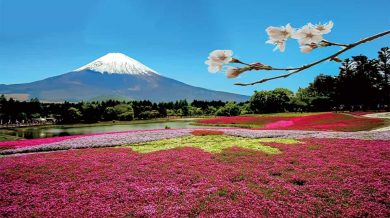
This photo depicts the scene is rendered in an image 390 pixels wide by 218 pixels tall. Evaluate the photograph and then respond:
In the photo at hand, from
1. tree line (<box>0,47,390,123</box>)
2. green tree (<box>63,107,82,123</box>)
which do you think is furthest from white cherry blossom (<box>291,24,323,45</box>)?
green tree (<box>63,107,82,123</box>)

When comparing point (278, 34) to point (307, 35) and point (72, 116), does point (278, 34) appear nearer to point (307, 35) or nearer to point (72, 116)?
point (307, 35)

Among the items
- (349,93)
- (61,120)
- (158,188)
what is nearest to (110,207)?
(158,188)

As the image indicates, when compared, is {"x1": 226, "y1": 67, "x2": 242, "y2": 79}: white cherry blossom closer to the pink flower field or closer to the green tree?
the pink flower field

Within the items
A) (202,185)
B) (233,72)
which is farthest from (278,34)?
(202,185)

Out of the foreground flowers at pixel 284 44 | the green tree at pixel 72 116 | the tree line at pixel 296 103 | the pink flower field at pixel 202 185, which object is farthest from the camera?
the green tree at pixel 72 116

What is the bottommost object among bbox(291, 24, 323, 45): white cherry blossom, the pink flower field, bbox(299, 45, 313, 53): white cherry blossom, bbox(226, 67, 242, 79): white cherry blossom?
the pink flower field

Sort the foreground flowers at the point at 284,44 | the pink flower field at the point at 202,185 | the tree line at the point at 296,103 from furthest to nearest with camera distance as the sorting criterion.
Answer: the tree line at the point at 296,103, the pink flower field at the point at 202,185, the foreground flowers at the point at 284,44

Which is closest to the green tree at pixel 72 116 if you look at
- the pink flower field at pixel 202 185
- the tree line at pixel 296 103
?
the tree line at pixel 296 103

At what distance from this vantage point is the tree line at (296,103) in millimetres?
56188

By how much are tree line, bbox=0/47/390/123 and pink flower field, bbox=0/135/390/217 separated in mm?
42591

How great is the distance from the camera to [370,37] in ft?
3.26

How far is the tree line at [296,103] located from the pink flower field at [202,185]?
42.6 metres

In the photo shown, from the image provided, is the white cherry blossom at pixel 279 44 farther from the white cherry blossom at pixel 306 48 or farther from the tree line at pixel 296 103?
the tree line at pixel 296 103

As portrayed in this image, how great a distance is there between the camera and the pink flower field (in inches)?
313
